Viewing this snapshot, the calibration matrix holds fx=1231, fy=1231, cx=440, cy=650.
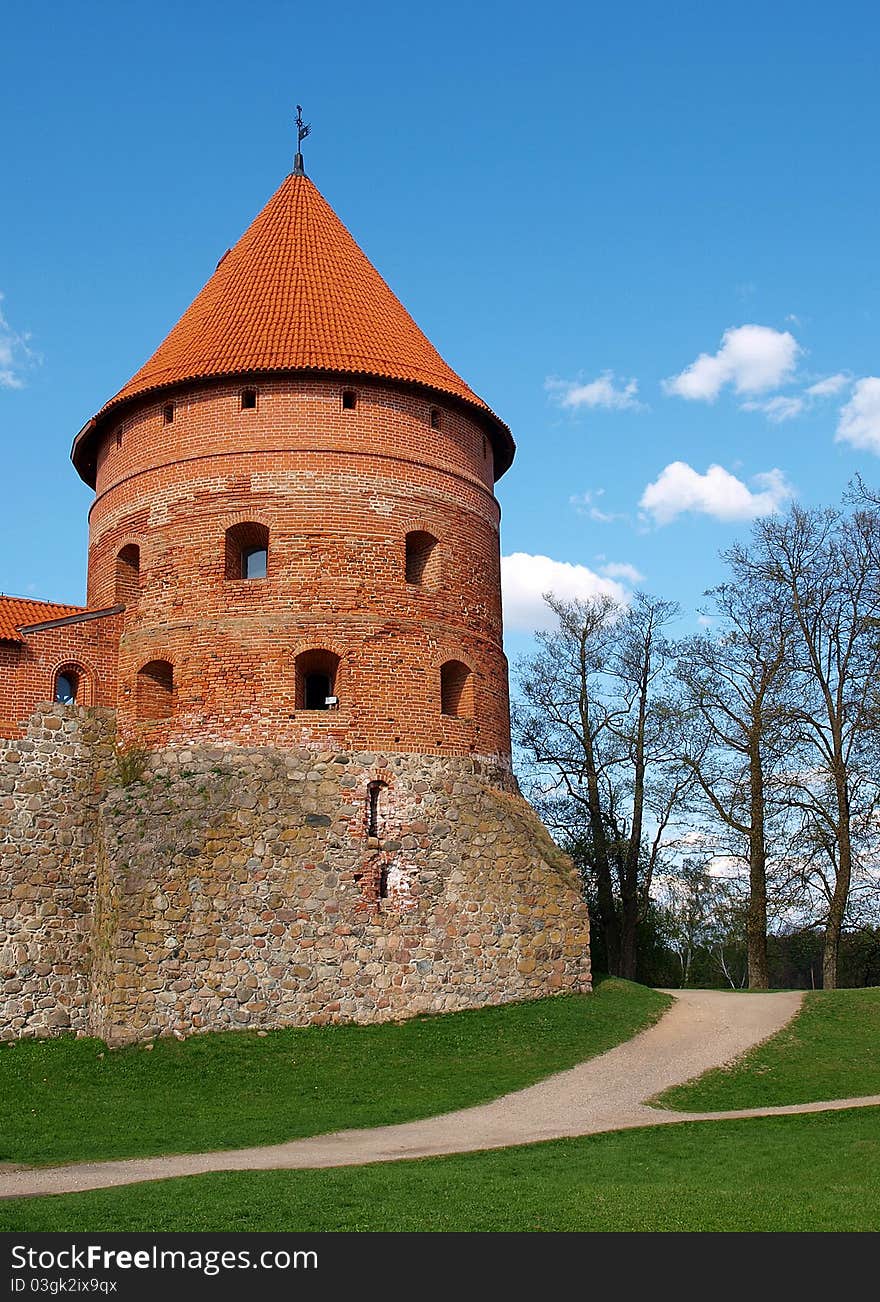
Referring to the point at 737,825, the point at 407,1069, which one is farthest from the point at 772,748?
the point at 407,1069

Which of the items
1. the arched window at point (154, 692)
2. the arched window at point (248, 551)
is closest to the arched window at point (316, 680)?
the arched window at point (248, 551)

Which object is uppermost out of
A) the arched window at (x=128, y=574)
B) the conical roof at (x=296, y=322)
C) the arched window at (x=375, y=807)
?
the conical roof at (x=296, y=322)

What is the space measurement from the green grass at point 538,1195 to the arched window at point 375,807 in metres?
5.85

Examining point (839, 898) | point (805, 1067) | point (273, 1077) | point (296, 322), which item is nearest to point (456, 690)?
point (296, 322)

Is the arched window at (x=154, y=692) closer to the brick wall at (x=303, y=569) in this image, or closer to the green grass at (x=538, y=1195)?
the brick wall at (x=303, y=569)

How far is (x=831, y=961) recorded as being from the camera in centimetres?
2084

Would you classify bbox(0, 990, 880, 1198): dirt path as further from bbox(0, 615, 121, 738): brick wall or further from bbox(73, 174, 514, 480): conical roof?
bbox(73, 174, 514, 480): conical roof

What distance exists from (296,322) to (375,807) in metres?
7.20

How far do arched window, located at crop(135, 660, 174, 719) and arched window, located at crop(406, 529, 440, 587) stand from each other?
3.63 m

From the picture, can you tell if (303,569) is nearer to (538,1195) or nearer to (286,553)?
(286,553)

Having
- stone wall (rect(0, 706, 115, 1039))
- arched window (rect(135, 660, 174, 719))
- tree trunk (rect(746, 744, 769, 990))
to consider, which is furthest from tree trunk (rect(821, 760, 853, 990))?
stone wall (rect(0, 706, 115, 1039))

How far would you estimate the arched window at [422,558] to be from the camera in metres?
17.4

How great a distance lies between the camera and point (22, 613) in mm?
16969

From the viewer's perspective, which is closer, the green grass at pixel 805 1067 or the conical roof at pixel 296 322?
the green grass at pixel 805 1067
